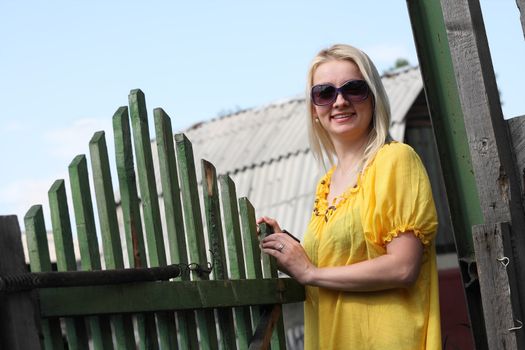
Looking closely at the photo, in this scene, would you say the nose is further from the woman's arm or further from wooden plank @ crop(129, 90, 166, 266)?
wooden plank @ crop(129, 90, 166, 266)

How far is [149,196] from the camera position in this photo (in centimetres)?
360

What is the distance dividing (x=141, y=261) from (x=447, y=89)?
4.85 feet

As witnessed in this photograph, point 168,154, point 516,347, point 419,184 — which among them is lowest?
point 516,347

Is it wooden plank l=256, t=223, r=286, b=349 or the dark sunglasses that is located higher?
the dark sunglasses

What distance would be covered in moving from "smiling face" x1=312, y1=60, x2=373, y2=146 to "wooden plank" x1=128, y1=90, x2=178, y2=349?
74 cm

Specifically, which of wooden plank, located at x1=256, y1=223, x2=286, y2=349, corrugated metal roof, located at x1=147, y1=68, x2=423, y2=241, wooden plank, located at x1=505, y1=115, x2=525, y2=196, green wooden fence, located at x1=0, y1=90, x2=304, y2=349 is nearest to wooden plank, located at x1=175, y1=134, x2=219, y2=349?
green wooden fence, located at x1=0, y1=90, x2=304, y2=349

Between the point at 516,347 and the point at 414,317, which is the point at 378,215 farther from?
the point at 516,347

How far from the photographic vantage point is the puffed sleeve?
3.63 m

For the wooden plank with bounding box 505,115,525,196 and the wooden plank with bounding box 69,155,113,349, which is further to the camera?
the wooden plank with bounding box 505,115,525,196

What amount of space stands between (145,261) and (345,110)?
0.98 meters

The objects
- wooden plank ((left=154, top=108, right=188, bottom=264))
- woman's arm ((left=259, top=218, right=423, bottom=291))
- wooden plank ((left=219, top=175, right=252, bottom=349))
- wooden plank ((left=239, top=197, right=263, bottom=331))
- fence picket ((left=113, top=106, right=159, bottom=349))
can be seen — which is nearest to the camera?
fence picket ((left=113, top=106, right=159, bottom=349))

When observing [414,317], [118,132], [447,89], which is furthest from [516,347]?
[118,132]

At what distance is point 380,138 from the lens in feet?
12.5

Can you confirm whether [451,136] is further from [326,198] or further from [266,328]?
[266,328]
